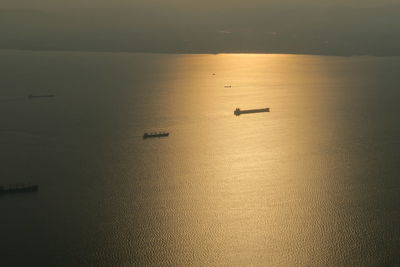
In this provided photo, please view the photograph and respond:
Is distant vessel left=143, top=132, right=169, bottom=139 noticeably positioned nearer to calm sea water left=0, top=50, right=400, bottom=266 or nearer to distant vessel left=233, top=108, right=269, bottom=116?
calm sea water left=0, top=50, right=400, bottom=266

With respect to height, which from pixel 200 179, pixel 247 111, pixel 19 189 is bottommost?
pixel 19 189

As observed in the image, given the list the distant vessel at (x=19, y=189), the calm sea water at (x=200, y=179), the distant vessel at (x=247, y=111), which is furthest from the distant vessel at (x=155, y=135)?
the distant vessel at (x=19, y=189)

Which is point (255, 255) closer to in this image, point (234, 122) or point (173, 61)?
point (234, 122)

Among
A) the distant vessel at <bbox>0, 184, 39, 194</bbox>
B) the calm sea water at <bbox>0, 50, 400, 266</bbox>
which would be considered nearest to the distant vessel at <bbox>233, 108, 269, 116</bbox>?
the calm sea water at <bbox>0, 50, 400, 266</bbox>

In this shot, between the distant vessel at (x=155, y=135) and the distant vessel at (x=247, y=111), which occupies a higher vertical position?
the distant vessel at (x=247, y=111)

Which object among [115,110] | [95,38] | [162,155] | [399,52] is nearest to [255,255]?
[162,155]

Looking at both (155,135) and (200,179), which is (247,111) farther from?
(200,179)

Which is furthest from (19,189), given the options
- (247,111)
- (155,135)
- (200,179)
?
(247,111)

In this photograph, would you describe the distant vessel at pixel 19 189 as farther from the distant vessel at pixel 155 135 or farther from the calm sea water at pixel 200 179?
the distant vessel at pixel 155 135
